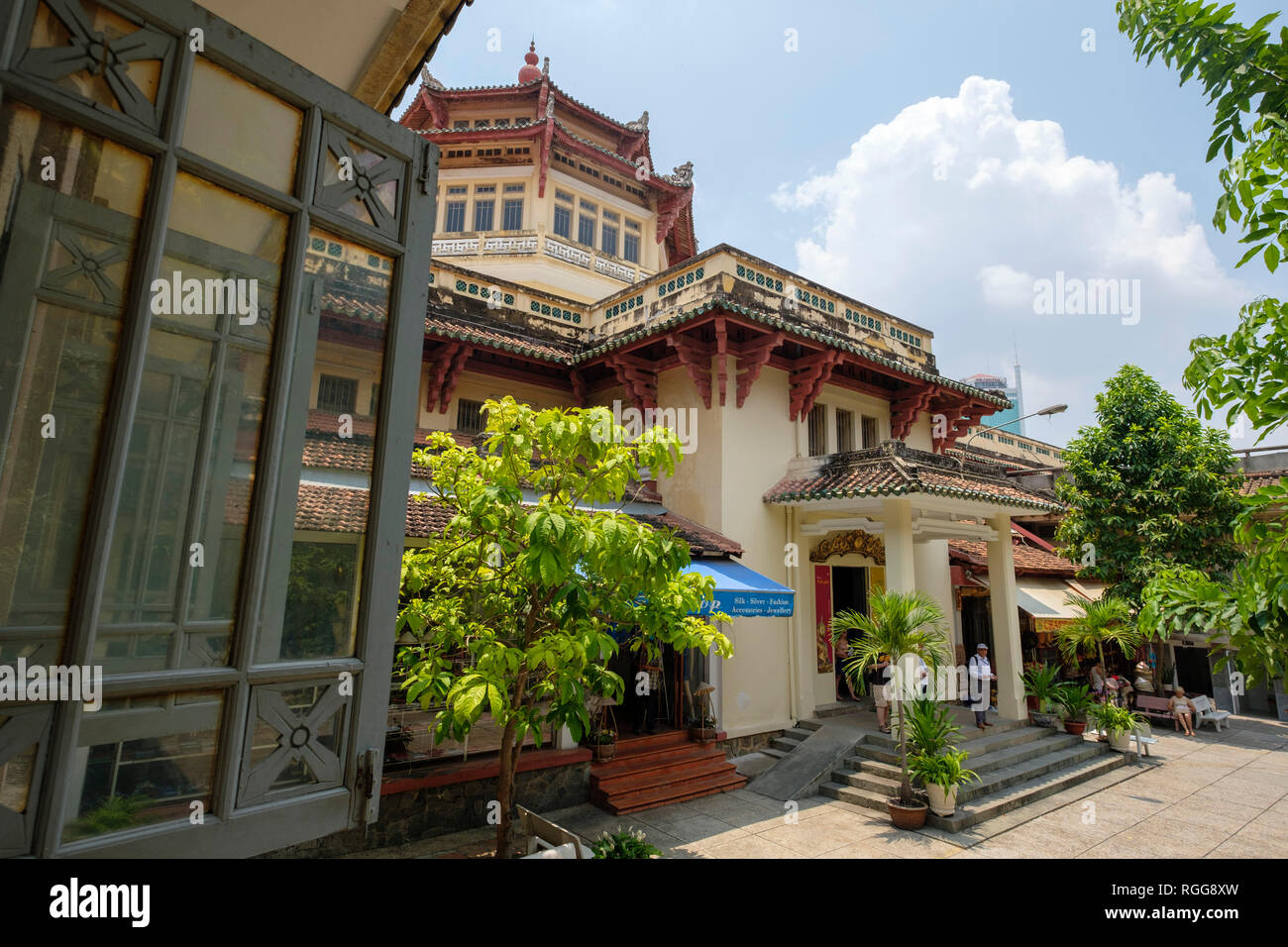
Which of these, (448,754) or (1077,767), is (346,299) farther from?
(1077,767)

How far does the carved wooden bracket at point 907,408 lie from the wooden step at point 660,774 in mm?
8696

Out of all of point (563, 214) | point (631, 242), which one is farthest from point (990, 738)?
point (563, 214)

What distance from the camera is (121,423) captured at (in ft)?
6.27

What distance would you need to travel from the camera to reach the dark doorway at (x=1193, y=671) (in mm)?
17906

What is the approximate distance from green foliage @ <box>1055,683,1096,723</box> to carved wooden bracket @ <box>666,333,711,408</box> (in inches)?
374

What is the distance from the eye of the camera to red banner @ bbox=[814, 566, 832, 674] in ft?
43.2

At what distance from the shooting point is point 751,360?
12.0 metres

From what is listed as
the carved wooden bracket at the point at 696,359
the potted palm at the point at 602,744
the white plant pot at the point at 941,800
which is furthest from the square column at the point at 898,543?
the potted palm at the point at 602,744

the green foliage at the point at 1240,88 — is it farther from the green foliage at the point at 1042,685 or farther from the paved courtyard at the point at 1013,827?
the green foliage at the point at 1042,685

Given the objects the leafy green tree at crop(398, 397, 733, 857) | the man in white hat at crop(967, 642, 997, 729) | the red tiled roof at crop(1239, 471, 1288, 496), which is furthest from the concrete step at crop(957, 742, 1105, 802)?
the red tiled roof at crop(1239, 471, 1288, 496)

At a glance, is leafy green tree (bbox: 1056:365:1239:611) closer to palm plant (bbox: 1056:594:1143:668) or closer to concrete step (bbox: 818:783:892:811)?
palm plant (bbox: 1056:594:1143:668)

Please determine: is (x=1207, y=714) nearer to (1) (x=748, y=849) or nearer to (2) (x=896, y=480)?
(2) (x=896, y=480)
